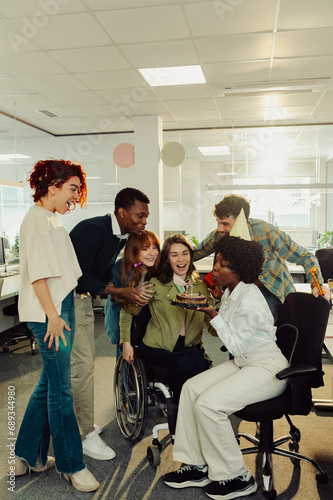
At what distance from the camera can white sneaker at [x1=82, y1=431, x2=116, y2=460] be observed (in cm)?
250

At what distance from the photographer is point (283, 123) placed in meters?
6.55

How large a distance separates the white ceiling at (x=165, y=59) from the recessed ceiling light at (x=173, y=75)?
0.30 ft

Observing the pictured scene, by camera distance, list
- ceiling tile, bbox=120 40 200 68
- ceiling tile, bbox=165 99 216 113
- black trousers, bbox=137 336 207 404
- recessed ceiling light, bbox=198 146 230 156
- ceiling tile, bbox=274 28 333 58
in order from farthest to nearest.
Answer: recessed ceiling light, bbox=198 146 230 156 < ceiling tile, bbox=165 99 216 113 < ceiling tile, bbox=120 40 200 68 < ceiling tile, bbox=274 28 333 58 < black trousers, bbox=137 336 207 404

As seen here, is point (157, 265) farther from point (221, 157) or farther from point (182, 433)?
point (221, 157)

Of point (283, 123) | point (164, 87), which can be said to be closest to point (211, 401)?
point (164, 87)

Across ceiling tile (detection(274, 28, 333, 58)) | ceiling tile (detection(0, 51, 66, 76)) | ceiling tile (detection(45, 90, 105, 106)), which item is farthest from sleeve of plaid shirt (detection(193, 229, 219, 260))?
ceiling tile (detection(45, 90, 105, 106))

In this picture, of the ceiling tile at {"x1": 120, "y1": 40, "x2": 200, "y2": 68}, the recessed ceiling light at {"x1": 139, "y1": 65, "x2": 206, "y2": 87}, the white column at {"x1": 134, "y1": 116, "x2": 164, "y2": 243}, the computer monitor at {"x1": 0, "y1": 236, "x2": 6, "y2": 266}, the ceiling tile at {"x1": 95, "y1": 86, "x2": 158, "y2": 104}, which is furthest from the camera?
the white column at {"x1": 134, "y1": 116, "x2": 164, "y2": 243}

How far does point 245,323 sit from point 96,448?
1.16 m

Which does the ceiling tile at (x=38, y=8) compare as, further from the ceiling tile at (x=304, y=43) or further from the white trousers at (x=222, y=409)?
the white trousers at (x=222, y=409)

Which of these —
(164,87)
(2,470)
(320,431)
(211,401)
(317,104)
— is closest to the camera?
(211,401)

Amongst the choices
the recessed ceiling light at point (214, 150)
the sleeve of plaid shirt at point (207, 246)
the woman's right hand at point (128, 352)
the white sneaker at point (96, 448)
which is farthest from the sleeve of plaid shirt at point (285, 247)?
the recessed ceiling light at point (214, 150)

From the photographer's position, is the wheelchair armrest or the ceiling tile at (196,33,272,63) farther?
the ceiling tile at (196,33,272,63)

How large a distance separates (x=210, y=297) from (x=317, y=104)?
3.87 meters

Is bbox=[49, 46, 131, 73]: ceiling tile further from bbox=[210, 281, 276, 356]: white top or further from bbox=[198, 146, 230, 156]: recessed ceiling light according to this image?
bbox=[198, 146, 230, 156]: recessed ceiling light
